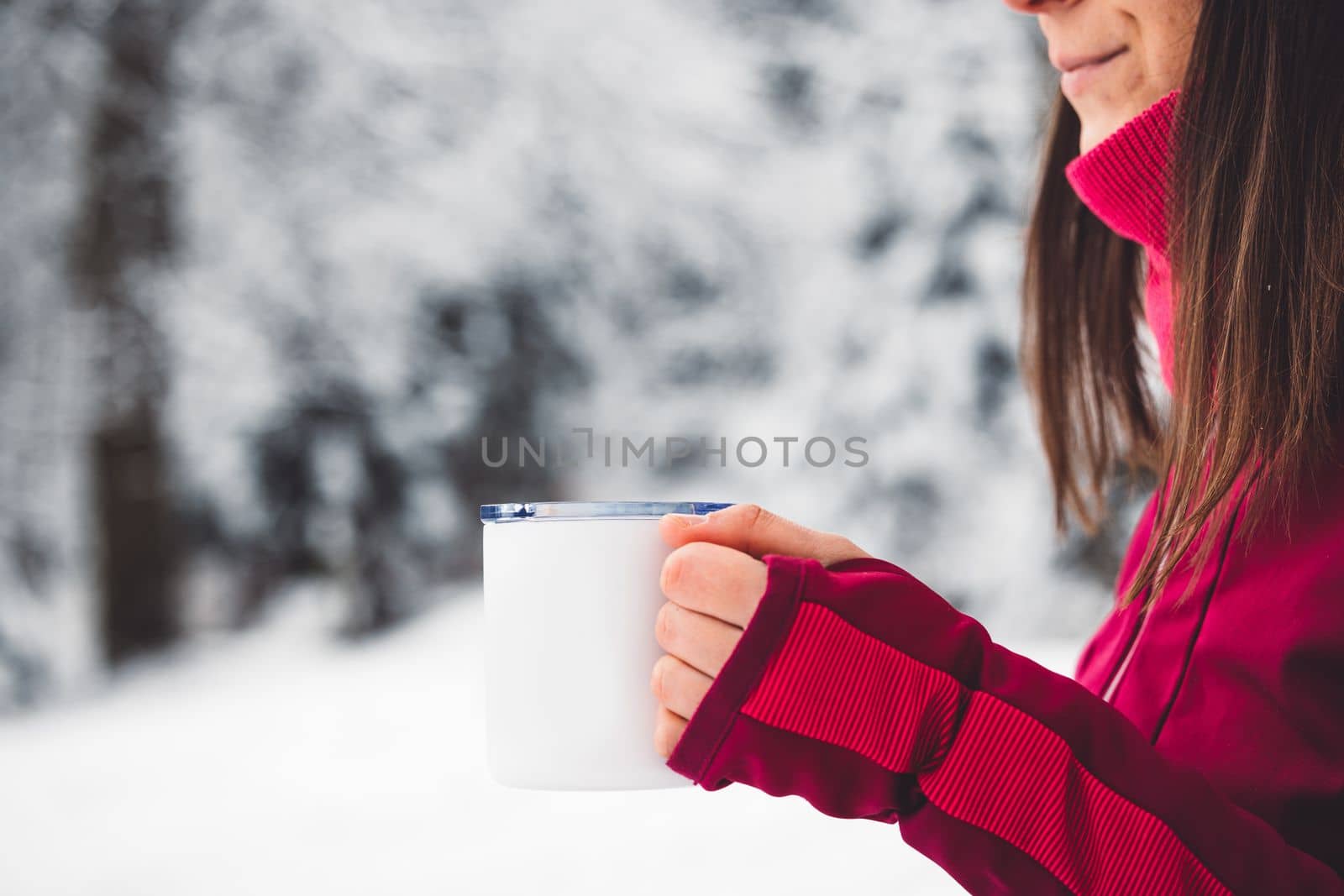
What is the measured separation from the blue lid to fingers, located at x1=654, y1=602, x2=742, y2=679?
0.03 m

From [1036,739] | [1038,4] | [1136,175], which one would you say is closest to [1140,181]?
[1136,175]

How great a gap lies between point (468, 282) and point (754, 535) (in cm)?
143

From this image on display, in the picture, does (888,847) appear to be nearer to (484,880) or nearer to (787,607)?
(484,880)

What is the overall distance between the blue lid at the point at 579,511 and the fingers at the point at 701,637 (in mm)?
34

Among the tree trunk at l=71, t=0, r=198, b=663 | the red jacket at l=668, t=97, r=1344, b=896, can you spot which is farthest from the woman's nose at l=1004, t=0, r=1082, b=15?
the tree trunk at l=71, t=0, r=198, b=663

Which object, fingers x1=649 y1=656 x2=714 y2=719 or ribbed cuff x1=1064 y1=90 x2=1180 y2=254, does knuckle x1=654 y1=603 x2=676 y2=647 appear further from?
ribbed cuff x1=1064 y1=90 x2=1180 y2=254

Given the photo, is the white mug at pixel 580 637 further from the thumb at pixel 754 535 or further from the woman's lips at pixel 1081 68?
the woman's lips at pixel 1081 68

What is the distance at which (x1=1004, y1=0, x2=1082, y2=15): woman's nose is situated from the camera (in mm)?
502

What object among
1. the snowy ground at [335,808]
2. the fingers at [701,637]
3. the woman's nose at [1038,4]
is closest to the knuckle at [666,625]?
the fingers at [701,637]

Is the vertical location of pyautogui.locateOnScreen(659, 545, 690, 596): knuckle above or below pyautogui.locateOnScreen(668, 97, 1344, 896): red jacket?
above

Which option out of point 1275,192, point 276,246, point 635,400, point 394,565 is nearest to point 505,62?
point 276,246

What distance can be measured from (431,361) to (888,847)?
1.11 m

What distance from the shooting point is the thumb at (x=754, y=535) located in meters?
0.32

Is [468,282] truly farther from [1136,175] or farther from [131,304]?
[1136,175]
